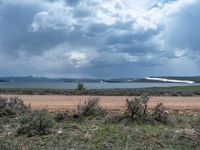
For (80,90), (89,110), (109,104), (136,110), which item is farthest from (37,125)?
(80,90)

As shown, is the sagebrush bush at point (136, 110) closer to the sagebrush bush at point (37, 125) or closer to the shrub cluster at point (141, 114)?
the shrub cluster at point (141, 114)

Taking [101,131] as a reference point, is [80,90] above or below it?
above

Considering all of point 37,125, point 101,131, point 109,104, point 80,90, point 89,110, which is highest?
point 80,90

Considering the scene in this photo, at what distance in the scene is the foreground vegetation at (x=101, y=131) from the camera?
13.6m

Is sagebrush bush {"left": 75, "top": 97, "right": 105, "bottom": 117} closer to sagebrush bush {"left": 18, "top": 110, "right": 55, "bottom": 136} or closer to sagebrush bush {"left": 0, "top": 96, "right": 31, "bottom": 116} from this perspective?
sagebrush bush {"left": 0, "top": 96, "right": 31, "bottom": 116}

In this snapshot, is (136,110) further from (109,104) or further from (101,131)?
(109,104)

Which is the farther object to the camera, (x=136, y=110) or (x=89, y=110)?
(x=89, y=110)

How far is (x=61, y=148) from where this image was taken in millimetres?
13352

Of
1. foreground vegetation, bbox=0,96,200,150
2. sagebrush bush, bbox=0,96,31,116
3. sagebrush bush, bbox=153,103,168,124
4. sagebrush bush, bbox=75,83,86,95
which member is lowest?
foreground vegetation, bbox=0,96,200,150

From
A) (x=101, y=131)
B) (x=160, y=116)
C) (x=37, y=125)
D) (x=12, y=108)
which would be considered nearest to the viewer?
(x=101, y=131)

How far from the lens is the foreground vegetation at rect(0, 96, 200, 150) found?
44.6 feet

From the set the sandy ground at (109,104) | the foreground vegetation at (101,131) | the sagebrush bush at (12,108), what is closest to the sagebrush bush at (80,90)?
the sandy ground at (109,104)

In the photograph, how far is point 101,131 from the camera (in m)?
14.6

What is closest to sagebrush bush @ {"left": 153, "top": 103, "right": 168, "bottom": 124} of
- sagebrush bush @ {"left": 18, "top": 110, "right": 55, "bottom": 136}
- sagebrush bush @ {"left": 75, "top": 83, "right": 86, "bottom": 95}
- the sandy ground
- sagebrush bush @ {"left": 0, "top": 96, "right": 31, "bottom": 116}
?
sagebrush bush @ {"left": 18, "top": 110, "right": 55, "bottom": 136}
